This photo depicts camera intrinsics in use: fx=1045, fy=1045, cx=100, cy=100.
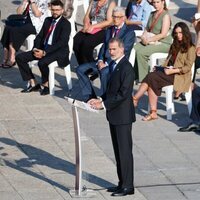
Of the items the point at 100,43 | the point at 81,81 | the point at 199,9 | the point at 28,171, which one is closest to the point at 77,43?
the point at 100,43

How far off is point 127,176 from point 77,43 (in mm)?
5324

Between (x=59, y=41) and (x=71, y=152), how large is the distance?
301cm

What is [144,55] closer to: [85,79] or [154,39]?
[154,39]

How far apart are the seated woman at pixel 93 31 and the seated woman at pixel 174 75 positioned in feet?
6.63

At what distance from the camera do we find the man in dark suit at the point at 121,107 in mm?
11359

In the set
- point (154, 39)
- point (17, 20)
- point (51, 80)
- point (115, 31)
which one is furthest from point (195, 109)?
point (17, 20)

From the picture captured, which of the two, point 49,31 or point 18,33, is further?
point 18,33

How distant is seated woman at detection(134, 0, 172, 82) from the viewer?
15727mm

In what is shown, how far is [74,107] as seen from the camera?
1127 centimetres

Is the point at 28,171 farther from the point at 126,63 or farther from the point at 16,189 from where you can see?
the point at 126,63

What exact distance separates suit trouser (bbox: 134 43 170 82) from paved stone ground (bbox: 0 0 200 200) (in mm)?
412

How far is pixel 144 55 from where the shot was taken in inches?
621

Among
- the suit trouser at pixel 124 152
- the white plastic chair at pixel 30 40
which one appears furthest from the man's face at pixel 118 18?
the suit trouser at pixel 124 152

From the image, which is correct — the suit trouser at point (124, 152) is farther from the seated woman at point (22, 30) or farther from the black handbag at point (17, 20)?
the black handbag at point (17, 20)
